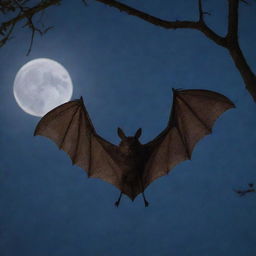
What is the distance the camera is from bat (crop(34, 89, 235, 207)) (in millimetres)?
8906

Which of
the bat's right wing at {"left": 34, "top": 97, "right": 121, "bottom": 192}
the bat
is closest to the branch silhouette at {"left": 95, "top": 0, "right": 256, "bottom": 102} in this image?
the bat

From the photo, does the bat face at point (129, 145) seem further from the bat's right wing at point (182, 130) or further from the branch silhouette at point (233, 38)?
the branch silhouette at point (233, 38)

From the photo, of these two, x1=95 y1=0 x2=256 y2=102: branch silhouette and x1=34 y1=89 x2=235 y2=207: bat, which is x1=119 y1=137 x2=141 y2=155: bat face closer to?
x1=34 y1=89 x2=235 y2=207: bat

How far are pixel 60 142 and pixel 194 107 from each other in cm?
413

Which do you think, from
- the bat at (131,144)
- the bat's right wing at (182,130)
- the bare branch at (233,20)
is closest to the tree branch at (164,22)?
the bare branch at (233,20)

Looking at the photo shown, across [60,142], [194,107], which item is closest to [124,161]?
[60,142]

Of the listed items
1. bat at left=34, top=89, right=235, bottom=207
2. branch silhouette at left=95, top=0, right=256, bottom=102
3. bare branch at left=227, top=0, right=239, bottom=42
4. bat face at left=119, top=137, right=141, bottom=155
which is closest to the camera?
branch silhouette at left=95, top=0, right=256, bottom=102

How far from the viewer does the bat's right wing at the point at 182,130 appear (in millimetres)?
8430

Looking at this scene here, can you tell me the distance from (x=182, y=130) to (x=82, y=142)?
3.19 meters

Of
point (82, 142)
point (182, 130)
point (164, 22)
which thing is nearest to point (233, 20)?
point (164, 22)

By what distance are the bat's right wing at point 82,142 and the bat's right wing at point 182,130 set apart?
3.88ft

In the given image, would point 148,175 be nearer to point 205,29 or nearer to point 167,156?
point 167,156

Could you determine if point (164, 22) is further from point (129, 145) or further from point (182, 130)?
point (182, 130)

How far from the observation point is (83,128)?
9.86 m
